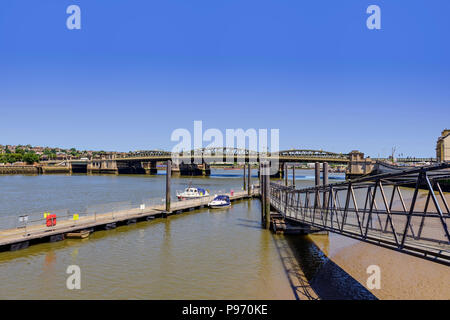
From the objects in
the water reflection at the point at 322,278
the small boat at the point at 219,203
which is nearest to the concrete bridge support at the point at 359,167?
the small boat at the point at 219,203

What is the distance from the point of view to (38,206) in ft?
160

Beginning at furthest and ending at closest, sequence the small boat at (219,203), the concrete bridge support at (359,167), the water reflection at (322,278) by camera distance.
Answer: the concrete bridge support at (359,167)
the small boat at (219,203)
the water reflection at (322,278)

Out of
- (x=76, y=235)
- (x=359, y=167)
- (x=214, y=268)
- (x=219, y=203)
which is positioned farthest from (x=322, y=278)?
(x=359, y=167)

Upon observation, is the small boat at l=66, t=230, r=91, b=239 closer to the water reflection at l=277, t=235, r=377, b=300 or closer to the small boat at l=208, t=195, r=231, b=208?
the water reflection at l=277, t=235, r=377, b=300

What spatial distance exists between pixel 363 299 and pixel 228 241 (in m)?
13.3

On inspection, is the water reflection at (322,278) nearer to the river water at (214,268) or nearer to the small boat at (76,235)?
the river water at (214,268)

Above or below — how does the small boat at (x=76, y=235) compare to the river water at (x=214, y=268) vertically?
above

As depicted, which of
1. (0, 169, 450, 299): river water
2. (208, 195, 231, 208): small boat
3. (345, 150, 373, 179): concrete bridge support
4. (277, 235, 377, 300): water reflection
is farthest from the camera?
(345, 150, 373, 179): concrete bridge support

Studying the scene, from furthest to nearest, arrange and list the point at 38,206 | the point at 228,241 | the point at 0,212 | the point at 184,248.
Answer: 1. the point at 38,206
2. the point at 0,212
3. the point at 228,241
4. the point at 184,248

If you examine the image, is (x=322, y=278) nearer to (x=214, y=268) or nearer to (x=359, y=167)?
(x=214, y=268)

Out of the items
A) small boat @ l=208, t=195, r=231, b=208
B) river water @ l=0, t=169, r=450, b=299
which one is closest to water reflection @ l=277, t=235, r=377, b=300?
river water @ l=0, t=169, r=450, b=299

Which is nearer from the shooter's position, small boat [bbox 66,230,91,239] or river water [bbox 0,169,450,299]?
river water [bbox 0,169,450,299]
